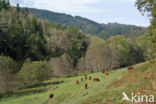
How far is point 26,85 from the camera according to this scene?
54.8m

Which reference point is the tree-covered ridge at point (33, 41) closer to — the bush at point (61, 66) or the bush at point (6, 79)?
the bush at point (61, 66)

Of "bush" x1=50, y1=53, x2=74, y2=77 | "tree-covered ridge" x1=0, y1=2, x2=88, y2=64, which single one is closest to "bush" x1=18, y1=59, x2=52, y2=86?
"bush" x1=50, y1=53, x2=74, y2=77

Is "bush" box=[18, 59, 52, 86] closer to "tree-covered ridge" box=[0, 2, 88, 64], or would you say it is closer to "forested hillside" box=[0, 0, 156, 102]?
"forested hillside" box=[0, 0, 156, 102]

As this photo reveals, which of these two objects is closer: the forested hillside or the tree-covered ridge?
the forested hillside

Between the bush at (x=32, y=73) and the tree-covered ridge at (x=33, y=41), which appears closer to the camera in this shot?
the bush at (x=32, y=73)

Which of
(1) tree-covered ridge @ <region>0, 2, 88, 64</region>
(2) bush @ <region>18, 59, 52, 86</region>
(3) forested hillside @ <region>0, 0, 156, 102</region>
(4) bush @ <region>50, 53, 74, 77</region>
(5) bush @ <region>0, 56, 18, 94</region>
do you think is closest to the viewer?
(5) bush @ <region>0, 56, 18, 94</region>

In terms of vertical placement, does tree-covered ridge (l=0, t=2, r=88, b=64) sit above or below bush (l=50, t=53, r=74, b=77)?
above

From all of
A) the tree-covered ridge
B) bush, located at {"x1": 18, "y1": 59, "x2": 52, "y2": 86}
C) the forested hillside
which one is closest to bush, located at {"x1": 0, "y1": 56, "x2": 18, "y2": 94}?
the forested hillside

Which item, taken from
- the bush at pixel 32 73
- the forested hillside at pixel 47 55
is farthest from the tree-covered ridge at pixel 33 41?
the bush at pixel 32 73

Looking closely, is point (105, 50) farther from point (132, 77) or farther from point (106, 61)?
point (132, 77)

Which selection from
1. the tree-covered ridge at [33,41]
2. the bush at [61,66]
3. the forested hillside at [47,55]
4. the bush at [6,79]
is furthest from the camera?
the tree-covered ridge at [33,41]

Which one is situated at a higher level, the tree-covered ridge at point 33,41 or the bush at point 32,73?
the tree-covered ridge at point 33,41

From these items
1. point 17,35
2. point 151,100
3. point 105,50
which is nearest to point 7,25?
point 17,35

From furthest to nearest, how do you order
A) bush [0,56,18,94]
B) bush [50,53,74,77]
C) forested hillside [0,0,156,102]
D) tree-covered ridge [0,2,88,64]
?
1. tree-covered ridge [0,2,88,64]
2. bush [50,53,74,77]
3. forested hillside [0,0,156,102]
4. bush [0,56,18,94]
